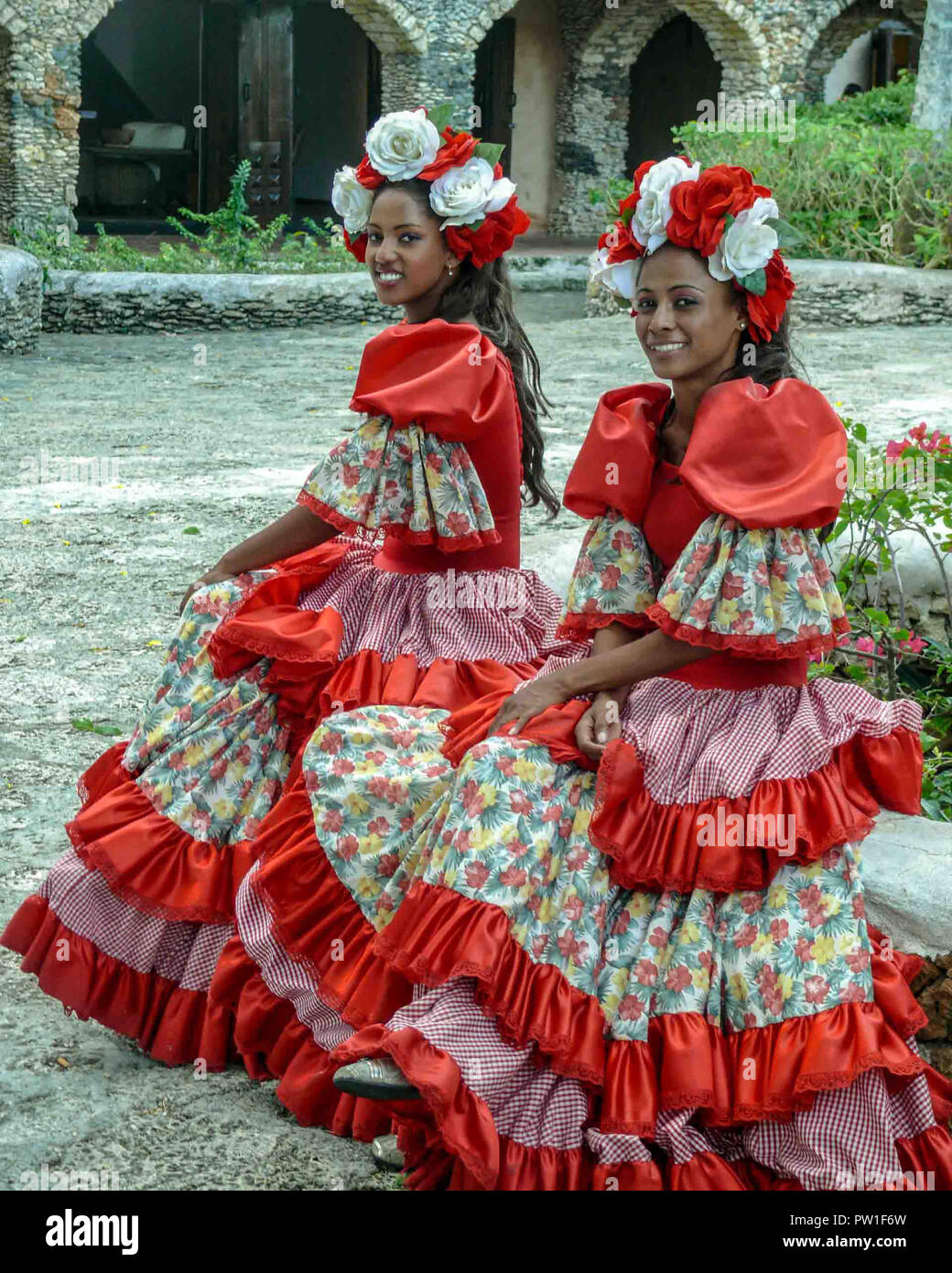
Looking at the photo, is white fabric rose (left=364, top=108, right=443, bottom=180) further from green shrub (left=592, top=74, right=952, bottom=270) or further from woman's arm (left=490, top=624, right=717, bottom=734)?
green shrub (left=592, top=74, right=952, bottom=270)

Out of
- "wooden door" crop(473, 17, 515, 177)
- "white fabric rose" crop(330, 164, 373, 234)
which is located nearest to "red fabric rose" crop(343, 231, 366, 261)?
"white fabric rose" crop(330, 164, 373, 234)

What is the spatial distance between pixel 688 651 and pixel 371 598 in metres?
0.73

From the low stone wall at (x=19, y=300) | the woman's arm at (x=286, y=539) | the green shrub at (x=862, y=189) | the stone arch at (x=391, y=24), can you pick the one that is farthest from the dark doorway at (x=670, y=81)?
the woman's arm at (x=286, y=539)

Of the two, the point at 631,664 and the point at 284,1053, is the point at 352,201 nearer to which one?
the point at 631,664

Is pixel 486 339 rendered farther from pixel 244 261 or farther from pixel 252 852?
pixel 244 261

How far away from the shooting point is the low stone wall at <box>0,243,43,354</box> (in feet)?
38.3

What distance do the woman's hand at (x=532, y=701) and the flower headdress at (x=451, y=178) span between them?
3.20 feet

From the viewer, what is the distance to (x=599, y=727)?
98.1 inches

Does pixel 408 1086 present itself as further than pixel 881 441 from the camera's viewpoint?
No

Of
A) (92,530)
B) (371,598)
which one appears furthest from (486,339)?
(92,530)

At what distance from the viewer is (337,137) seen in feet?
67.2


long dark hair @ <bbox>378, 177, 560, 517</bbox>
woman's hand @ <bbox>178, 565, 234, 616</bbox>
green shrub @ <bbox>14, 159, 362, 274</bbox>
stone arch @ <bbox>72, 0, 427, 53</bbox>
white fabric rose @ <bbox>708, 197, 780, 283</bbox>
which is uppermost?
stone arch @ <bbox>72, 0, 427, 53</bbox>

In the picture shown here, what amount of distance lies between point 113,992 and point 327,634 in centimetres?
72

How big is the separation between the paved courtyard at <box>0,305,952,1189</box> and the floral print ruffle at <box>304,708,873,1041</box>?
1.56 feet
